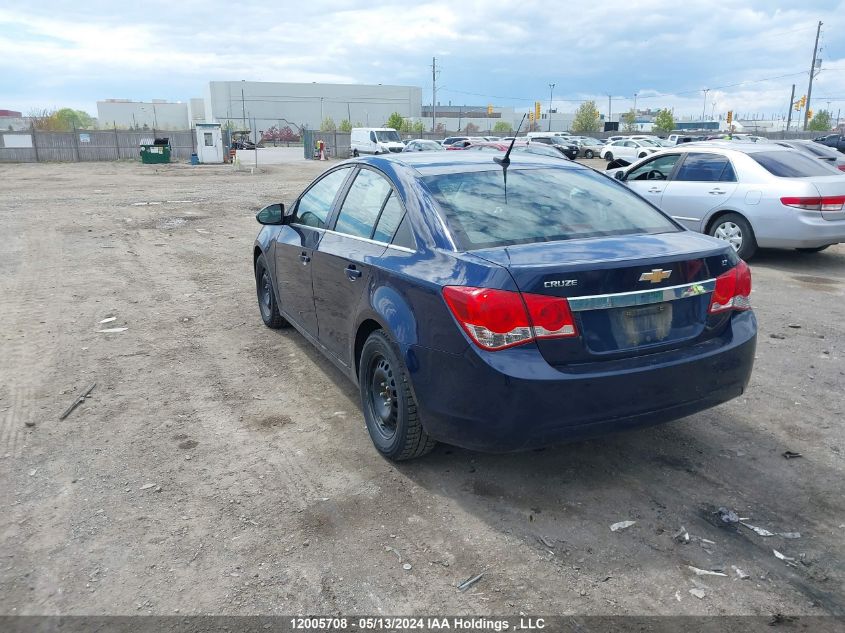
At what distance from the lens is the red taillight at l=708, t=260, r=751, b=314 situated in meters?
3.49

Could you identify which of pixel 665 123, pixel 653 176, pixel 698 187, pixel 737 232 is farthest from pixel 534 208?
pixel 665 123

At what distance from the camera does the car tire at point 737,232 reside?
9164 millimetres

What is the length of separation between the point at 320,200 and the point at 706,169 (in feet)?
22.1

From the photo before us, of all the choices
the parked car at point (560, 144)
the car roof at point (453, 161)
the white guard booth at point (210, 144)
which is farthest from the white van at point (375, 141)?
the car roof at point (453, 161)

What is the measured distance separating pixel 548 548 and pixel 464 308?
1151mm

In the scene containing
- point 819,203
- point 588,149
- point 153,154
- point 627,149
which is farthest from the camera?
point 588,149

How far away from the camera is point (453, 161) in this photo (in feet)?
14.3

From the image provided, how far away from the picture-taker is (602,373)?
315cm

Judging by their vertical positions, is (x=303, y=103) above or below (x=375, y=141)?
above

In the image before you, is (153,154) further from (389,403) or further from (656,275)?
(656,275)

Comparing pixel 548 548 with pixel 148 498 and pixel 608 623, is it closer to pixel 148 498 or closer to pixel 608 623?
pixel 608 623

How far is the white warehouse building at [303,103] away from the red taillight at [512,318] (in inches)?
4202

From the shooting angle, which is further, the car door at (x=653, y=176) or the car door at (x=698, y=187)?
the car door at (x=653, y=176)

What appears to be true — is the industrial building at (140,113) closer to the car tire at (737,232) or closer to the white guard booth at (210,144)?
the white guard booth at (210,144)
